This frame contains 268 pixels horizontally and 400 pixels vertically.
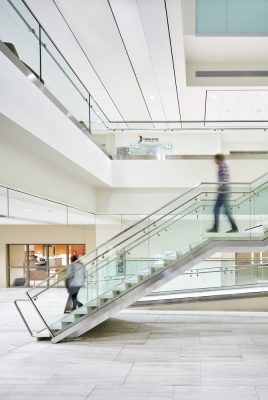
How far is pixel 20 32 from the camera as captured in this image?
668 cm

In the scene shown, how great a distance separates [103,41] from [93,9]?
1258mm

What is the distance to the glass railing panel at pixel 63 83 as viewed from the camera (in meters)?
7.99

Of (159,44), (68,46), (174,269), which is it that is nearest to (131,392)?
(174,269)

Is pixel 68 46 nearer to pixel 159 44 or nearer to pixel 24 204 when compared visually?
pixel 159 44

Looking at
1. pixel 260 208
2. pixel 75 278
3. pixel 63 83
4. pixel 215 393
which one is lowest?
pixel 215 393

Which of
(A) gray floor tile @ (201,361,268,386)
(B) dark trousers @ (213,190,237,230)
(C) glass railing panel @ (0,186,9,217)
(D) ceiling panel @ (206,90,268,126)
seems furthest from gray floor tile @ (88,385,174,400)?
(D) ceiling panel @ (206,90,268,126)

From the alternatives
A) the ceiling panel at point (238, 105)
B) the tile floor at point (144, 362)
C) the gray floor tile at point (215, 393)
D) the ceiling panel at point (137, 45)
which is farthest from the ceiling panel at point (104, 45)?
the gray floor tile at point (215, 393)

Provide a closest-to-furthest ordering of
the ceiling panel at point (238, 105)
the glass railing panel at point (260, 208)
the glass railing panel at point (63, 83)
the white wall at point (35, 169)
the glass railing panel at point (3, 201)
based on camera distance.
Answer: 1. the glass railing panel at point (3, 201)
2. the white wall at point (35, 169)
3. the glass railing panel at point (63, 83)
4. the glass railing panel at point (260, 208)
5. the ceiling panel at point (238, 105)

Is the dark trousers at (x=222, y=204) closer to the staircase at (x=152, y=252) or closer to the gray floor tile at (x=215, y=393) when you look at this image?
the staircase at (x=152, y=252)

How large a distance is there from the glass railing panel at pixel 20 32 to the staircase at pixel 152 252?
3.84 metres

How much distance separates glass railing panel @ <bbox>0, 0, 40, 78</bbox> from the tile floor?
4.58 metres

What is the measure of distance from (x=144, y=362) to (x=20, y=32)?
569 cm

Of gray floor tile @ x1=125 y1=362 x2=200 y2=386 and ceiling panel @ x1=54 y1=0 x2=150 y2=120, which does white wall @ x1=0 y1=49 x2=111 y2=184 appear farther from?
gray floor tile @ x1=125 y1=362 x2=200 y2=386

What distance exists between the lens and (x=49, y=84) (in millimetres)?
8141
